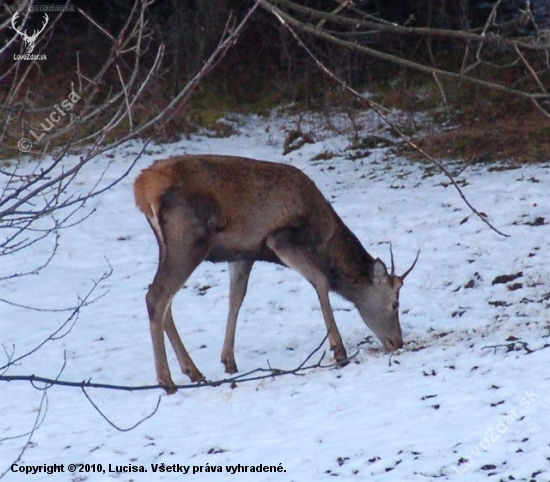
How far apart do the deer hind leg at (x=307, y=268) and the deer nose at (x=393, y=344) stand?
1.22 ft

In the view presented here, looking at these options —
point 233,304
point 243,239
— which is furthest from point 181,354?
point 243,239

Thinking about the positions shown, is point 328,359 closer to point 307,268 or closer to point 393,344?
point 393,344

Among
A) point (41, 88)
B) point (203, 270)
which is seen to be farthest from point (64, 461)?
point (41, 88)

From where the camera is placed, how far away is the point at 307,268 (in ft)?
28.2

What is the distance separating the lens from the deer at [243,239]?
8023 mm

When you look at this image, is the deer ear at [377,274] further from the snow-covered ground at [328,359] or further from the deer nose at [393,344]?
the deer nose at [393,344]

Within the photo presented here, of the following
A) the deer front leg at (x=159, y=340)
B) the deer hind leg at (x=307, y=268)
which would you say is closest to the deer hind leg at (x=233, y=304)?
the deer hind leg at (x=307, y=268)

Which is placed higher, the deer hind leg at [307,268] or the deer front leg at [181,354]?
the deer hind leg at [307,268]

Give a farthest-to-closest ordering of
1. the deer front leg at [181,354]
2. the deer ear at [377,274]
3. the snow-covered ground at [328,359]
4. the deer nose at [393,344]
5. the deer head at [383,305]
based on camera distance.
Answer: the deer ear at [377,274] → the deer head at [383,305] → the deer nose at [393,344] → the deer front leg at [181,354] → the snow-covered ground at [328,359]

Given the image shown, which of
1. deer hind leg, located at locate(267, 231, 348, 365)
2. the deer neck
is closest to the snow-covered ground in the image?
deer hind leg, located at locate(267, 231, 348, 365)

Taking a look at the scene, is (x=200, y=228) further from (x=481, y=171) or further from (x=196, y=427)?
(x=481, y=171)

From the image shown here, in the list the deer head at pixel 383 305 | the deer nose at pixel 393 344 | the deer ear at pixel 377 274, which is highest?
the deer ear at pixel 377 274

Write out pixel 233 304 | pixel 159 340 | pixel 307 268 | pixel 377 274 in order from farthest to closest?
pixel 377 274 → pixel 233 304 → pixel 307 268 → pixel 159 340

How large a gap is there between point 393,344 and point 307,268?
0.90m
